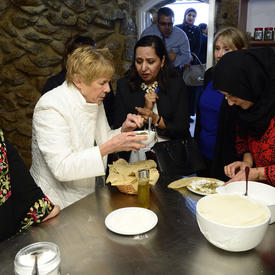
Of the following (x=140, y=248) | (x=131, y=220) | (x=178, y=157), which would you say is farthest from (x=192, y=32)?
(x=140, y=248)

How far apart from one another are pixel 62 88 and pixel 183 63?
2.99 metres

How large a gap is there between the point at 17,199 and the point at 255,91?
1.17m

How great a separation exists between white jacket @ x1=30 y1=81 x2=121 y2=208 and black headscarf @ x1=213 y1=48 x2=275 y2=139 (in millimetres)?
709

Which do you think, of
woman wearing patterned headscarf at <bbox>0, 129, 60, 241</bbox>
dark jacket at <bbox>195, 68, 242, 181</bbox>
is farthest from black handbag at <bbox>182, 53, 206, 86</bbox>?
woman wearing patterned headscarf at <bbox>0, 129, 60, 241</bbox>

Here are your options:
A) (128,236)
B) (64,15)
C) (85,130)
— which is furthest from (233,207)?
(64,15)

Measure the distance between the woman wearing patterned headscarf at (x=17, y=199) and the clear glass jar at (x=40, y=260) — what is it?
36cm

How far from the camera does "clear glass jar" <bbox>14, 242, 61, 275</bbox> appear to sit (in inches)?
31.3

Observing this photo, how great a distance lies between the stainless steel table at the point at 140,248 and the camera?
3.07 ft

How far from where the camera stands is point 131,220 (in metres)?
1.19

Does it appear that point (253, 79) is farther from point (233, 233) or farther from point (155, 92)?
point (155, 92)

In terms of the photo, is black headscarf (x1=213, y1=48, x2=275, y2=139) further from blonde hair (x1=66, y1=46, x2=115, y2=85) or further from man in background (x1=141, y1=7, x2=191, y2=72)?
man in background (x1=141, y1=7, x2=191, y2=72)

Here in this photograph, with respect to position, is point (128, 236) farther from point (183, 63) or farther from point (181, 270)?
point (183, 63)

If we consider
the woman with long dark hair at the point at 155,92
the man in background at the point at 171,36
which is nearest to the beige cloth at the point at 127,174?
the woman with long dark hair at the point at 155,92

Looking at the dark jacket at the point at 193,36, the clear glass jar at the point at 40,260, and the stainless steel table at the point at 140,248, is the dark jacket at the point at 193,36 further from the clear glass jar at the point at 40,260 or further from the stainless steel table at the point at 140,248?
the clear glass jar at the point at 40,260
